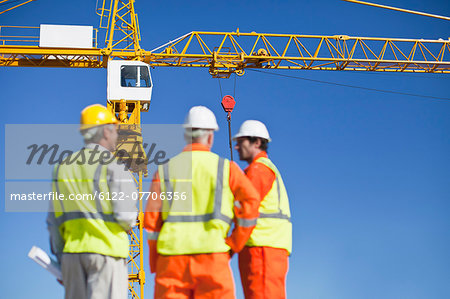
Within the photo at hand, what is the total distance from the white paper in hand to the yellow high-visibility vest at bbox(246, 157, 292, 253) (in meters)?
1.99

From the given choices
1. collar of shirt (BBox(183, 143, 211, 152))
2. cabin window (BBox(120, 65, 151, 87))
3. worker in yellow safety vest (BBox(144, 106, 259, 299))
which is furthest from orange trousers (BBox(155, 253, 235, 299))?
cabin window (BBox(120, 65, 151, 87))

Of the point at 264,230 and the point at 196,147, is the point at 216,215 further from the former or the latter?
the point at 264,230

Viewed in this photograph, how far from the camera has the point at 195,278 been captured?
5004mm

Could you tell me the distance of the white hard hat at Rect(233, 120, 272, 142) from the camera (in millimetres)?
6609

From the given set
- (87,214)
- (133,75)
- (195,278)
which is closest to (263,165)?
(195,278)

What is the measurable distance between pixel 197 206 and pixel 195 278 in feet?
2.06

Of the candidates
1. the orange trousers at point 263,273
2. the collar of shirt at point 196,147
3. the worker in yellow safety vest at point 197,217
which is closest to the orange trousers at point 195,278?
the worker in yellow safety vest at point 197,217

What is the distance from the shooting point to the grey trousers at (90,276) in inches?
206

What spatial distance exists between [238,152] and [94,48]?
2823 centimetres

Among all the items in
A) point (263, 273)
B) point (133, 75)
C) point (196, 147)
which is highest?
point (133, 75)

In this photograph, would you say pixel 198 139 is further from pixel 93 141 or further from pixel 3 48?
pixel 3 48

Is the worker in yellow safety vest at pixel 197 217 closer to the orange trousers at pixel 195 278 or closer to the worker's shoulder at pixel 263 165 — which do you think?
the orange trousers at pixel 195 278

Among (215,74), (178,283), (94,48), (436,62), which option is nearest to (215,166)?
(178,283)

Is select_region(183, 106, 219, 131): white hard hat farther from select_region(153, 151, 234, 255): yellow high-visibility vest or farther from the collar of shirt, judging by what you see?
select_region(153, 151, 234, 255): yellow high-visibility vest
